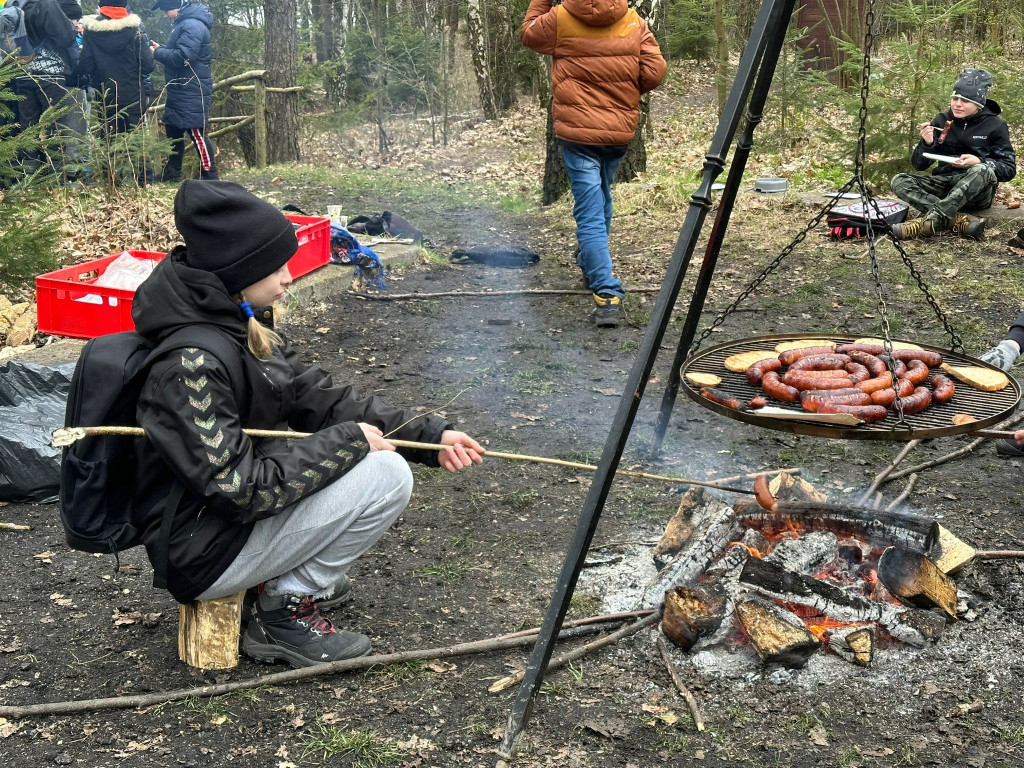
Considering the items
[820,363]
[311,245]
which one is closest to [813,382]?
[820,363]

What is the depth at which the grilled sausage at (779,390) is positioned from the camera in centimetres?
329

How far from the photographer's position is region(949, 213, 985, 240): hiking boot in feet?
28.3

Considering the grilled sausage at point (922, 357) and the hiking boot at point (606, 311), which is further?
the hiking boot at point (606, 311)

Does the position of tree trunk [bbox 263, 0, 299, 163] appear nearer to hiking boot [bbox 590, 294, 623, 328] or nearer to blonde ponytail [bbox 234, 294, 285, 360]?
hiking boot [bbox 590, 294, 623, 328]

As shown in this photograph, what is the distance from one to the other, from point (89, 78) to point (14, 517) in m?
7.93

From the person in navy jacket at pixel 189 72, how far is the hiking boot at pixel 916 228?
7.19m

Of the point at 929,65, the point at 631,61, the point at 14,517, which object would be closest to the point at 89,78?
the point at 631,61

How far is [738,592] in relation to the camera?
3.43 metres

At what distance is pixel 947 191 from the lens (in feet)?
29.1

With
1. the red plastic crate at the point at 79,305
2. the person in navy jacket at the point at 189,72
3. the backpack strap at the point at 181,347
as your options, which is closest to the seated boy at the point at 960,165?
the red plastic crate at the point at 79,305

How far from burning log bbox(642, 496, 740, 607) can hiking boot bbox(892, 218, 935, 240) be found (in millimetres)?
5934

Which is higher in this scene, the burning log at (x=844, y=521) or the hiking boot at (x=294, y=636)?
the burning log at (x=844, y=521)

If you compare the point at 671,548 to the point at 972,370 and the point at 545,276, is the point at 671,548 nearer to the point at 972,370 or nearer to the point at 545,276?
the point at 972,370

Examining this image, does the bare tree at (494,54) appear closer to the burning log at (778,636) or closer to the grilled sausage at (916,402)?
the grilled sausage at (916,402)
